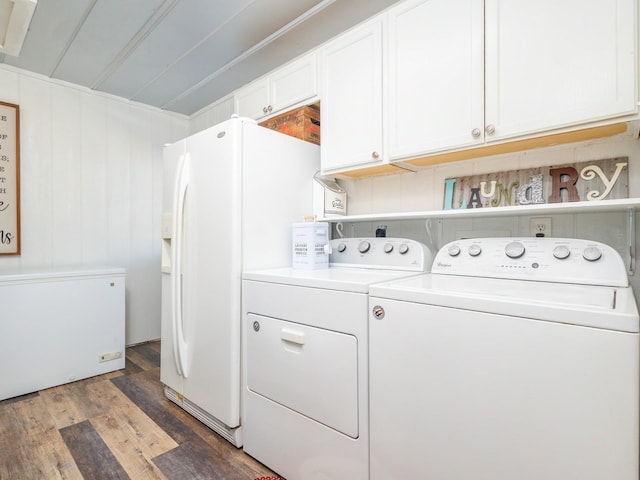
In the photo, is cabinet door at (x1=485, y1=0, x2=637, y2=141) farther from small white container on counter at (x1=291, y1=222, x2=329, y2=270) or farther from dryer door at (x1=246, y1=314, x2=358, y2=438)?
dryer door at (x1=246, y1=314, x2=358, y2=438)

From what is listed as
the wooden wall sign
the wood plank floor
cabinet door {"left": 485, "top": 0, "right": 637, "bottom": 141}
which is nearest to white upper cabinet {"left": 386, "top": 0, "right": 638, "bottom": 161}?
cabinet door {"left": 485, "top": 0, "right": 637, "bottom": 141}

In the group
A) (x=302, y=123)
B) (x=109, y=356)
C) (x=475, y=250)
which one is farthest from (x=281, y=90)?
A: (x=109, y=356)

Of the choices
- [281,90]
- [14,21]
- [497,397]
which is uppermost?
[14,21]

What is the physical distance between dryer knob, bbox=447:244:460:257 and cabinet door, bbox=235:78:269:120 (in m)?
1.44

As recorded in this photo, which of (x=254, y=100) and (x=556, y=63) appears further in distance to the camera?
(x=254, y=100)

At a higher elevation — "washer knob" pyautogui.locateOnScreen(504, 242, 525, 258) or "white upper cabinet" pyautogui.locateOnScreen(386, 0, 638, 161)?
"white upper cabinet" pyautogui.locateOnScreen(386, 0, 638, 161)

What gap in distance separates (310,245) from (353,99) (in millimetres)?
797

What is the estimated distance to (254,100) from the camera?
2.28 meters

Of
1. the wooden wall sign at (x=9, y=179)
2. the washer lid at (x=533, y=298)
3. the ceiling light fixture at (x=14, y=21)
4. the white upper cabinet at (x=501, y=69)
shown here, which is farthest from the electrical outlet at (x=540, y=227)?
the wooden wall sign at (x=9, y=179)

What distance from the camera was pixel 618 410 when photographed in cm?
75

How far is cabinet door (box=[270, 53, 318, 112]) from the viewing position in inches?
75.8

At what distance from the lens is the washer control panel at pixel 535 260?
1172 mm

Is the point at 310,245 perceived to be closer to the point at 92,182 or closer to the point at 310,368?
the point at 310,368

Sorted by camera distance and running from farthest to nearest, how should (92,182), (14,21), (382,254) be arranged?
(92,182), (382,254), (14,21)
